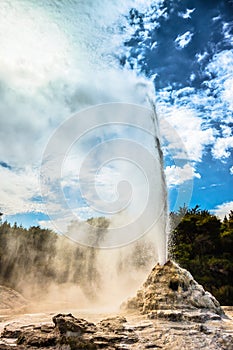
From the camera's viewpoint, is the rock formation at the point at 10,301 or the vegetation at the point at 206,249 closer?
the rock formation at the point at 10,301

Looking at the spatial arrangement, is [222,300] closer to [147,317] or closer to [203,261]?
[203,261]

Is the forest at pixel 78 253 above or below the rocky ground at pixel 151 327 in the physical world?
above

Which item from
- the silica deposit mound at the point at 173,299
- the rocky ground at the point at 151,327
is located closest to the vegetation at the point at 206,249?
the silica deposit mound at the point at 173,299

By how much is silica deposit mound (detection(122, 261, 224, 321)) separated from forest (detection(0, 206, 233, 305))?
23.0 ft

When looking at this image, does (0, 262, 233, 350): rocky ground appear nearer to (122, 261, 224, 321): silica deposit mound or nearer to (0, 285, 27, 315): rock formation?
(122, 261, 224, 321): silica deposit mound

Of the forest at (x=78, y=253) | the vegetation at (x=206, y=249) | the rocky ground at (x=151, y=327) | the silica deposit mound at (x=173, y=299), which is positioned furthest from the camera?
the forest at (x=78, y=253)

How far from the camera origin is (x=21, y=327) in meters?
8.40

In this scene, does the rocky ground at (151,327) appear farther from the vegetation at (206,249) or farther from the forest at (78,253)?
the forest at (78,253)

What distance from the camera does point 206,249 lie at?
806 inches

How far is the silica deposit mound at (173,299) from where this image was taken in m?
9.35

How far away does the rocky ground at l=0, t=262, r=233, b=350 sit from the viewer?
7418 mm

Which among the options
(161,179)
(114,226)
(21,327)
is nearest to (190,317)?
(21,327)

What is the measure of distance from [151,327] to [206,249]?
42.8 feet

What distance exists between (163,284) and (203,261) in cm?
817
